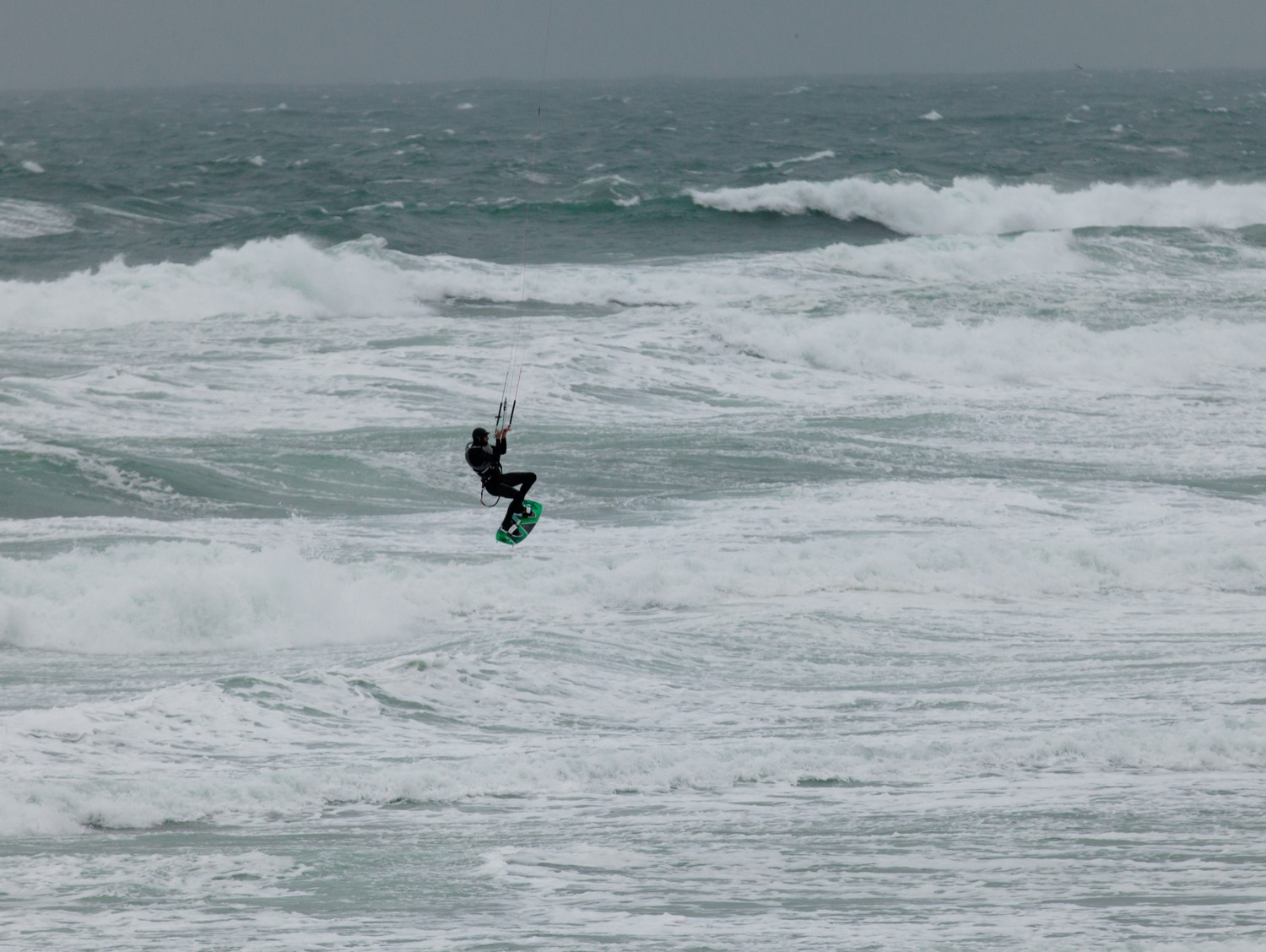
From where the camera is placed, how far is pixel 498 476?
11.1 meters

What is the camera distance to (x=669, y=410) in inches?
816

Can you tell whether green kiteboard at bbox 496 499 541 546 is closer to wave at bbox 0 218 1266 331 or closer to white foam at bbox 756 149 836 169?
wave at bbox 0 218 1266 331

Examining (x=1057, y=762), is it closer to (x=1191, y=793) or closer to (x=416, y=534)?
(x=1191, y=793)

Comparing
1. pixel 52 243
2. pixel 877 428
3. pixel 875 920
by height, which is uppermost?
pixel 52 243

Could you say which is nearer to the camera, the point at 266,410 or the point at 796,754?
the point at 796,754

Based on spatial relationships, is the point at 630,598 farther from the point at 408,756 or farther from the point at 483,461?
the point at 408,756

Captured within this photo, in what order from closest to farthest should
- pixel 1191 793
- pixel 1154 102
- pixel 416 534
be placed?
1. pixel 1191 793
2. pixel 416 534
3. pixel 1154 102

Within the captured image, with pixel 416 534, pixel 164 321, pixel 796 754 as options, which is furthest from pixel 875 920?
pixel 164 321

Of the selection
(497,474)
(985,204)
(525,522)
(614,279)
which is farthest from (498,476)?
(985,204)

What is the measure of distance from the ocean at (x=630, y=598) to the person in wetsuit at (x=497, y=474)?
142 centimetres

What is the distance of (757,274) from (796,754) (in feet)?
71.8

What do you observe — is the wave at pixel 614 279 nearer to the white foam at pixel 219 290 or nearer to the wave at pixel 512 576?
the white foam at pixel 219 290

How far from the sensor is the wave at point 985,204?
40719mm

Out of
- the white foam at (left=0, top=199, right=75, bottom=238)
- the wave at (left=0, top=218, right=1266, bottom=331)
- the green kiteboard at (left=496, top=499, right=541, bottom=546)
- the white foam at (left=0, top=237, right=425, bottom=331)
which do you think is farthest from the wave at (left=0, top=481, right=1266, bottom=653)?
the white foam at (left=0, top=199, right=75, bottom=238)
